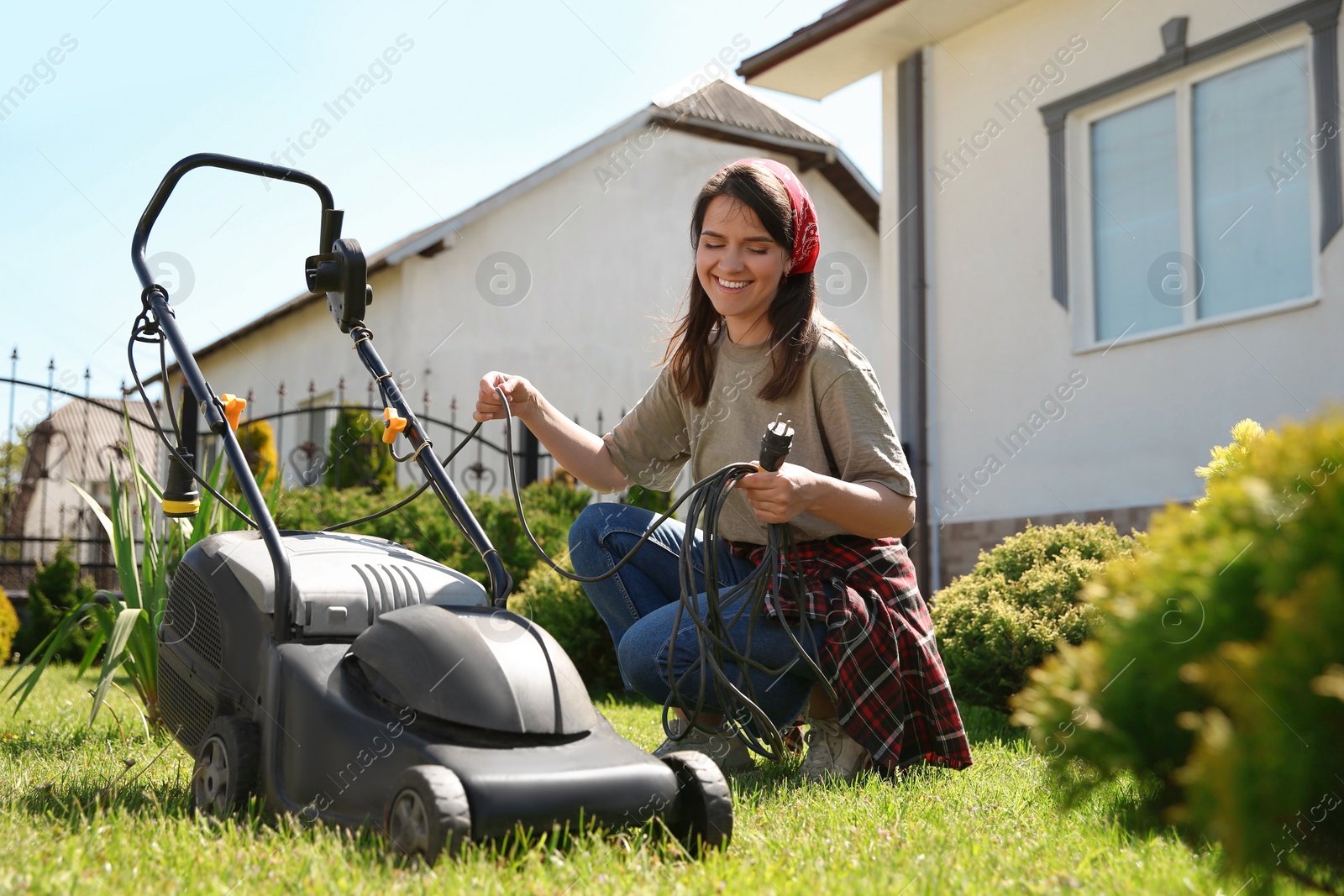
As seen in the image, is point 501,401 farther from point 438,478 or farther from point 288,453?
point 288,453

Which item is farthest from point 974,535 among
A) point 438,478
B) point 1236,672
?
point 1236,672

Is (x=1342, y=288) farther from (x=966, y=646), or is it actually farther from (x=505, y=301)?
(x=505, y=301)

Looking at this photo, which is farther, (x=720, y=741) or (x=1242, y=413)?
(x=1242, y=413)

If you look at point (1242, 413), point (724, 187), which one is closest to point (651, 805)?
point (724, 187)

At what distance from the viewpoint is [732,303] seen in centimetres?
291

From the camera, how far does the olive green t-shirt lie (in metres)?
2.75

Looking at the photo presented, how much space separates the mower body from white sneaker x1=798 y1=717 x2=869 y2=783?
36.7 inches

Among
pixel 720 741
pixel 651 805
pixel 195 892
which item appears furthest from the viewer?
pixel 720 741

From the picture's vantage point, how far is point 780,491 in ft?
7.78

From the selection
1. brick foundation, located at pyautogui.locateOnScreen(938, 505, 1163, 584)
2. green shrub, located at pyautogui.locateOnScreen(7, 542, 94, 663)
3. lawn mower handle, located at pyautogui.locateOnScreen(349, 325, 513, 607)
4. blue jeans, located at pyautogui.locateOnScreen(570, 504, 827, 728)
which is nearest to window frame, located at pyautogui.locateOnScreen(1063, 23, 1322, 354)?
brick foundation, located at pyautogui.locateOnScreen(938, 505, 1163, 584)

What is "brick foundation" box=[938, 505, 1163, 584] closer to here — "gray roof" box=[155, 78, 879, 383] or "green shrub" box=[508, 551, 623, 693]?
"green shrub" box=[508, 551, 623, 693]

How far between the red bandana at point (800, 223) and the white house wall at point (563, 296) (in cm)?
955

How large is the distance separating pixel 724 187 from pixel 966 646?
79.2 inches

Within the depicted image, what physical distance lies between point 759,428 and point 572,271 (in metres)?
11.0
